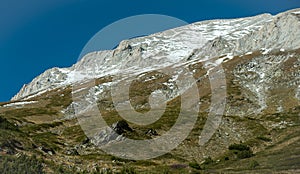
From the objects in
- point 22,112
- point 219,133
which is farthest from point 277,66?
point 22,112

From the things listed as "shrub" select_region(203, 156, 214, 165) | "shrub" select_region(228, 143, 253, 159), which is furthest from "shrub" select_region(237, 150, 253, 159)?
"shrub" select_region(203, 156, 214, 165)

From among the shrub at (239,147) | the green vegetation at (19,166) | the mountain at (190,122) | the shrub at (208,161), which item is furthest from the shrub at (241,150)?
the green vegetation at (19,166)

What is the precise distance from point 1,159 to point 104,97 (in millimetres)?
144452

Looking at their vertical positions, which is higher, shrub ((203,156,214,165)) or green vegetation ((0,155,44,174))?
shrub ((203,156,214,165))

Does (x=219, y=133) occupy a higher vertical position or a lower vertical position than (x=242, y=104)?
lower

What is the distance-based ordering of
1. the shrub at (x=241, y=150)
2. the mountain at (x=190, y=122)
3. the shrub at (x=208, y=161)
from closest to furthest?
1. the mountain at (x=190, y=122)
2. the shrub at (x=208, y=161)
3. the shrub at (x=241, y=150)

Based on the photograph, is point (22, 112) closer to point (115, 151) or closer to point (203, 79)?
point (203, 79)

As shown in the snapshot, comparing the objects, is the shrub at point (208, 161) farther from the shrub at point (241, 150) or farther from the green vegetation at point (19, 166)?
the green vegetation at point (19, 166)

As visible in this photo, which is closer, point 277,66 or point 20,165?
point 20,165

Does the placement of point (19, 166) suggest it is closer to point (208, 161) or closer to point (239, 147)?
point (208, 161)

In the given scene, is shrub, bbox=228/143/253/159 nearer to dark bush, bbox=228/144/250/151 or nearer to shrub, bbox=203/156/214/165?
dark bush, bbox=228/144/250/151

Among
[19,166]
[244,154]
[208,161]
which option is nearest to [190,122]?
[208,161]

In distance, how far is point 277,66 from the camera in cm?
16088

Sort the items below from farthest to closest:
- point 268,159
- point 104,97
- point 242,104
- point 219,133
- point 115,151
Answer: point 104,97 < point 242,104 < point 219,133 < point 115,151 < point 268,159
